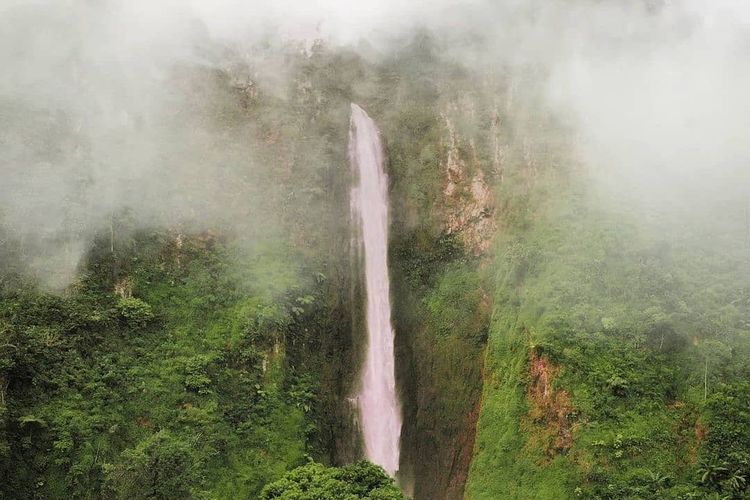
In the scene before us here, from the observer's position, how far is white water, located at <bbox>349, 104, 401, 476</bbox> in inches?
1189

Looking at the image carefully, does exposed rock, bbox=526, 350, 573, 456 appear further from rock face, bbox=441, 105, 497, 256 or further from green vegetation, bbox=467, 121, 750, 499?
rock face, bbox=441, 105, 497, 256

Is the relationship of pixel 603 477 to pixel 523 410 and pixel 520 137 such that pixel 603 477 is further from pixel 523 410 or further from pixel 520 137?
pixel 520 137

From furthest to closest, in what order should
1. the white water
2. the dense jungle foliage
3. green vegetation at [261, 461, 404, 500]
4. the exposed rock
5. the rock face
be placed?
the rock face < the white water < the exposed rock < the dense jungle foliage < green vegetation at [261, 461, 404, 500]

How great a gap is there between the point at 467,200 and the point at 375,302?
7246mm

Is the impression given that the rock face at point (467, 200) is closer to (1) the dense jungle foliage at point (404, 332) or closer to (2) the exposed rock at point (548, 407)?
(1) the dense jungle foliage at point (404, 332)

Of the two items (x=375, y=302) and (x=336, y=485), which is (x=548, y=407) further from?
(x=375, y=302)

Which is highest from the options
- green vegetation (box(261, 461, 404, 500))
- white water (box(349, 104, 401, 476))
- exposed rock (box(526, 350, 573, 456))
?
white water (box(349, 104, 401, 476))

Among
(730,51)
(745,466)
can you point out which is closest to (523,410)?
(745,466)

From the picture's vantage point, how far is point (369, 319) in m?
33.1

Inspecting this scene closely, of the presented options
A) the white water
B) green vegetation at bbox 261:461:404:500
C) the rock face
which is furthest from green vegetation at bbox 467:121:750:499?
green vegetation at bbox 261:461:404:500

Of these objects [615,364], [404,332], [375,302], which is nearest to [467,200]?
[375,302]

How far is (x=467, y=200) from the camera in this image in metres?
35.2

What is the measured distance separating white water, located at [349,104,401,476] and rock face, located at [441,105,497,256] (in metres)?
3.64

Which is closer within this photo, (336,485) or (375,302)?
(336,485)
